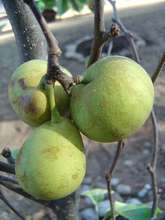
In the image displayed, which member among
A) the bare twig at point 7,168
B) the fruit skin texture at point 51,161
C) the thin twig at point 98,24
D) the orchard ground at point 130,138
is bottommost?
the orchard ground at point 130,138

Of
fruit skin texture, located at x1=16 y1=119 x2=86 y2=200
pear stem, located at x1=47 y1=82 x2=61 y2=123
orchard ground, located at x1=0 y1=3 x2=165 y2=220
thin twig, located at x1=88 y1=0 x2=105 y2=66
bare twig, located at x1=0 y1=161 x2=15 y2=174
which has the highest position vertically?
thin twig, located at x1=88 y1=0 x2=105 y2=66

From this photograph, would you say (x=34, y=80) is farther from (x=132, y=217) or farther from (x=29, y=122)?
(x=132, y=217)

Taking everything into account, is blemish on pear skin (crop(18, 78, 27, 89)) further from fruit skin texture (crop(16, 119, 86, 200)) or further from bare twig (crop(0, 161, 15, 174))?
bare twig (crop(0, 161, 15, 174))

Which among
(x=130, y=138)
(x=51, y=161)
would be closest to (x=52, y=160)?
(x=51, y=161)

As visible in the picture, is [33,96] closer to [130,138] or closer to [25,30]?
[25,30]

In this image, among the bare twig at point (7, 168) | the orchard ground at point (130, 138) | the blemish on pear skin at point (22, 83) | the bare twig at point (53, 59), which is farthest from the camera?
the orchard ground at point (130, 138)

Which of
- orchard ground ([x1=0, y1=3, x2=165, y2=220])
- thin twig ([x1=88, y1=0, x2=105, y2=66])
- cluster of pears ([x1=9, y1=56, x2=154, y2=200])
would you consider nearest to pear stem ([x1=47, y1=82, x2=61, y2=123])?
cluster of pears ([x1=9, y1=56, x2=154, y2=200])

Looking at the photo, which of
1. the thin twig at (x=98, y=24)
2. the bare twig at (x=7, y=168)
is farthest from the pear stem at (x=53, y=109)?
the bare twig at (x=7, y=168)

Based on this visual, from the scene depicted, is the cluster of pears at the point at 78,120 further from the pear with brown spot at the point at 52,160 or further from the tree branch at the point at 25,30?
the tree branch at the point at 25,30
